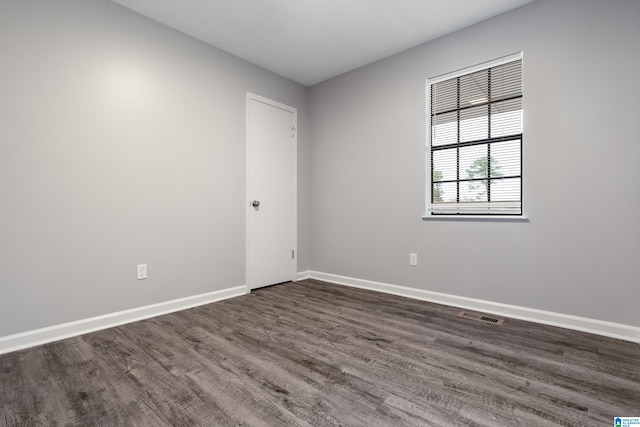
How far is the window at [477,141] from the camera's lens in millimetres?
2691

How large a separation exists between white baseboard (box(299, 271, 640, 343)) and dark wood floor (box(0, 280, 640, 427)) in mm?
106

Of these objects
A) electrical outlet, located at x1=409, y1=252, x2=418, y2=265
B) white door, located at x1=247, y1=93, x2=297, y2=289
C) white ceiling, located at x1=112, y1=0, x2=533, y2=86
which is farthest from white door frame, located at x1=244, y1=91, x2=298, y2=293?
electrical outlet, located at x1=409, y1=252, x2=418, y2=265

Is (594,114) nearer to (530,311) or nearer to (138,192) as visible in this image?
(530,311)

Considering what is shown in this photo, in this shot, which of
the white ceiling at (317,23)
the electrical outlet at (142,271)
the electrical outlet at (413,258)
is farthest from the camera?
the electrical outlet at (413,258)

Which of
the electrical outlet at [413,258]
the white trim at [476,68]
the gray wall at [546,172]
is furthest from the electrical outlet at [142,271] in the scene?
the white trim at [476,68]

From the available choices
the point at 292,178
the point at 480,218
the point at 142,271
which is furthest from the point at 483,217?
the point at 142,271

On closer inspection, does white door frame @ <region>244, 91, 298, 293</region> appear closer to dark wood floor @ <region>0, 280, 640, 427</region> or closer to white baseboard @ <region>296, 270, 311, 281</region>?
white baseboard @ <region>296, 270, 311, 281</region>

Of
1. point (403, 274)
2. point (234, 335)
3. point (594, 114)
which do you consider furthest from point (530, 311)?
point (234, 335)

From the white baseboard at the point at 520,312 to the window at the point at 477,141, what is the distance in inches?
32.5

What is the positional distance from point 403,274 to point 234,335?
74.7 inches

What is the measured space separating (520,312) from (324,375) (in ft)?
6.29

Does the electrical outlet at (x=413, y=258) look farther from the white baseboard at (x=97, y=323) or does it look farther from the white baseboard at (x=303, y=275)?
the white baseboard at (x=97, y=323)

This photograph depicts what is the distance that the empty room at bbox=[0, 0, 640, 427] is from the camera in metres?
1.62

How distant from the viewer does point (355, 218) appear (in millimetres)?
3799
